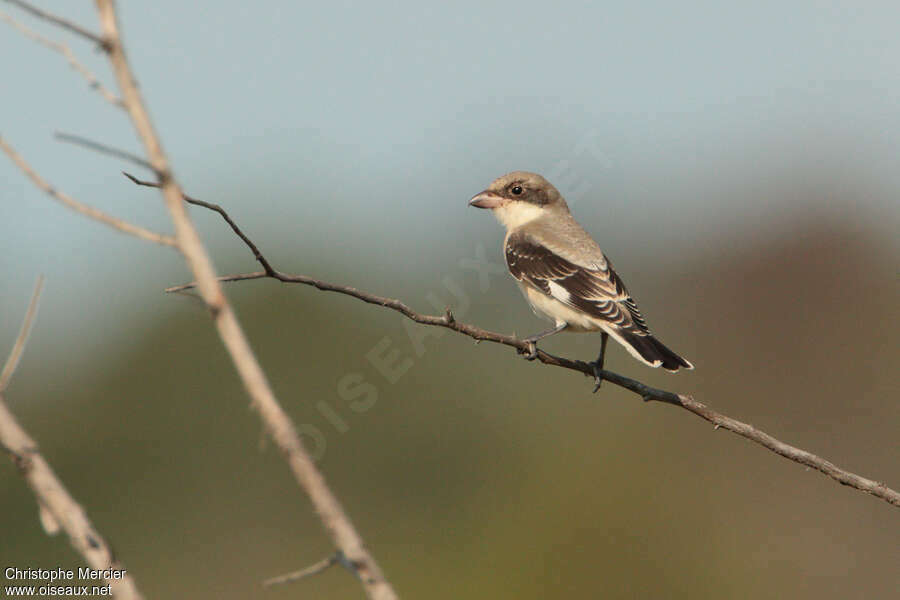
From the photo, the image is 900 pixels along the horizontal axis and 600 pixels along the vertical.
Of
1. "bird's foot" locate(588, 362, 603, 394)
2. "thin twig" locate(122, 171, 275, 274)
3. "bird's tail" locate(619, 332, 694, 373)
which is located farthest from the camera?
"bird's tail" locate(619, 332, 694, 373)

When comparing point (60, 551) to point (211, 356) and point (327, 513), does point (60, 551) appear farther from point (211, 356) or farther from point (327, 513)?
point (327, 513)

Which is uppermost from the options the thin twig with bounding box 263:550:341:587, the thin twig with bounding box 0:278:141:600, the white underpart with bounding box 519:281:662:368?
the thin twig with bounding box 0:278:141:600

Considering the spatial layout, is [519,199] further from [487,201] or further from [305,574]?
[305,574]

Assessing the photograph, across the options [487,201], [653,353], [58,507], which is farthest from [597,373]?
[58,507]

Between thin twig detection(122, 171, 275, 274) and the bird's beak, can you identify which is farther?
the bird's beak

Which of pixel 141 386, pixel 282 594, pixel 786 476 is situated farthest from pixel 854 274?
pixel 141 386

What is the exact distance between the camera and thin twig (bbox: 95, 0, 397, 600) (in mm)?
1626

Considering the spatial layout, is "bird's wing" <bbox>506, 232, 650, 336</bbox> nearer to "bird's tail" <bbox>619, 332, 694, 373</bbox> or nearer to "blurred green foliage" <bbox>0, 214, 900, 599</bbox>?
"bird's tail" <bbox>619, 332, 694, 373</bbox>

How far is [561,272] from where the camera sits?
24.5 feet

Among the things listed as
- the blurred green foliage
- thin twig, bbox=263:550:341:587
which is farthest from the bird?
the blurred green foliage

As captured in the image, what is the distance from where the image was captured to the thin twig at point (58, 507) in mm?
1930

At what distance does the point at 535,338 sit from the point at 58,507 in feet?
14.8

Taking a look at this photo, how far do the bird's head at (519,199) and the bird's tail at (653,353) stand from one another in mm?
2264

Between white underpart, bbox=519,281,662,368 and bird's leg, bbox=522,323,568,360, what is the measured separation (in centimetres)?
7
